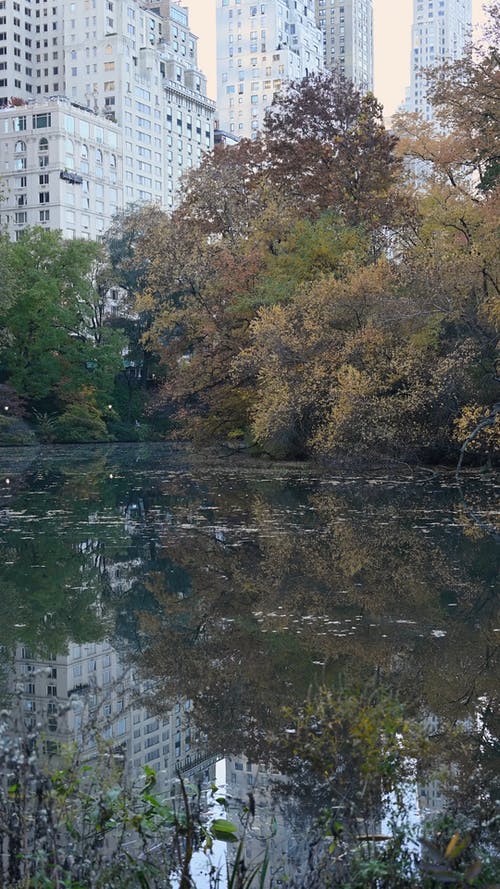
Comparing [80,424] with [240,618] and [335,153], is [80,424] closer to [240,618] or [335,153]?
[335,153]

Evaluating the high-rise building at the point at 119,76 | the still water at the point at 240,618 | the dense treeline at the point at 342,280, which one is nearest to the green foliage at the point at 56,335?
the dense treeline at the point at 342,280

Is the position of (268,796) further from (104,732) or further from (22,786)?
(22,786)

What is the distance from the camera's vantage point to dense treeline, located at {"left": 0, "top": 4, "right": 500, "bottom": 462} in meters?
28.1

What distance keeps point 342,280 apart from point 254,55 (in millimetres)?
157418

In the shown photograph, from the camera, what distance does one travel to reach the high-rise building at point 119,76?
455 feet

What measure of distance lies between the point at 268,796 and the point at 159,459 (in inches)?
1459

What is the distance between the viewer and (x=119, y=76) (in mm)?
138750

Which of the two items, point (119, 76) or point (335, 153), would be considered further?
point (119, 76)

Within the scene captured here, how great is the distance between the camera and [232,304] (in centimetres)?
3678

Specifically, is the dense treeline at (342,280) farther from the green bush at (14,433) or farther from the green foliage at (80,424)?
the green foliage at (80,424)

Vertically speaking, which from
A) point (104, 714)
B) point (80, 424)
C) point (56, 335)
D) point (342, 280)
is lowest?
point (104, 714)

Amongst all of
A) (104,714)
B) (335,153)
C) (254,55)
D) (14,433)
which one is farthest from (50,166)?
(104,714)

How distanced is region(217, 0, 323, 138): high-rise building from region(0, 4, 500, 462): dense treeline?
135 meters

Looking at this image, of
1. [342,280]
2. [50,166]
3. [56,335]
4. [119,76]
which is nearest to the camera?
[342,280]
